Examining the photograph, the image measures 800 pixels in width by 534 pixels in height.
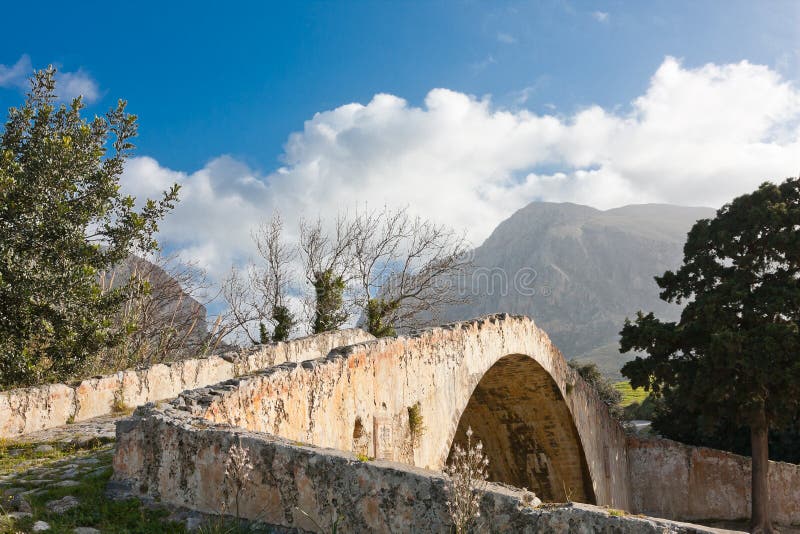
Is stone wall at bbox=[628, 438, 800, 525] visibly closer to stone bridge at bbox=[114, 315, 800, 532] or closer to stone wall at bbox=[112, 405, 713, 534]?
stone bridge at bbox=[114, 315, 800, 532]

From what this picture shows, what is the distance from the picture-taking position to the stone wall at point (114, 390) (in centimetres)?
796

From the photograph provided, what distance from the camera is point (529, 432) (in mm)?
18500

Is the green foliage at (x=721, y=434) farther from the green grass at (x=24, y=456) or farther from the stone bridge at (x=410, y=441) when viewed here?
the green grass at (x=24, y=456)

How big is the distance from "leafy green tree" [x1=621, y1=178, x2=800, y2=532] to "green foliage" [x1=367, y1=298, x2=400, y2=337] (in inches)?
300

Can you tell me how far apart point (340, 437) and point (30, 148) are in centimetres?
749

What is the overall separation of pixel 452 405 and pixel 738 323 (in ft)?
35.9

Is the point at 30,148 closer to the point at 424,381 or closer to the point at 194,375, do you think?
the point at 194,375

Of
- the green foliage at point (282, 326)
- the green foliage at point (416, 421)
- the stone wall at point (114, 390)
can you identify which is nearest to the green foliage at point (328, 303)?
the green foliage at point (282, 326)

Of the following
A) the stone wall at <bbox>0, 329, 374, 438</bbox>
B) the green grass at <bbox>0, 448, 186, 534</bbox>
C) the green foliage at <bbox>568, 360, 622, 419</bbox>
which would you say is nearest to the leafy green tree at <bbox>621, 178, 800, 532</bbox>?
the stone wall at <bbox>0, 329, 374, 438</bbox>

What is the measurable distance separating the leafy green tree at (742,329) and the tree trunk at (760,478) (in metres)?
0.03

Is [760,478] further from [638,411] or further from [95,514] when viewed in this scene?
[638,411]

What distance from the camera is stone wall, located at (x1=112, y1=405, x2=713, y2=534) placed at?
3.44 metres

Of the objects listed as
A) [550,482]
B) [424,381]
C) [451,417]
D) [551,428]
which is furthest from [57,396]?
[550,482]

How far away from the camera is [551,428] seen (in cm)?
1795
